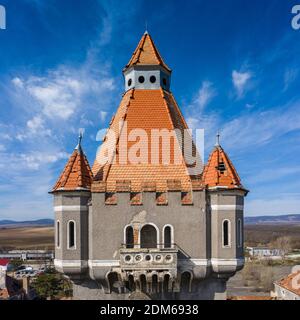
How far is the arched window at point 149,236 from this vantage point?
18.7 m

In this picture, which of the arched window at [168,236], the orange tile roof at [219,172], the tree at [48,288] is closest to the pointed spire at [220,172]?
the orange tile roof at [219,172]

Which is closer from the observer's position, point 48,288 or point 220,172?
point 220,172

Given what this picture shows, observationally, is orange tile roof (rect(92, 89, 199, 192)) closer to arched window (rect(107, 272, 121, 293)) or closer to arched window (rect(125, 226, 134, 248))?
arched window (rect(125, 226, 134, 248))

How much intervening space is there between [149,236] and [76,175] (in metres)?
4.61

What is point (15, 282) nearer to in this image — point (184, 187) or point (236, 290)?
point (236, 290)

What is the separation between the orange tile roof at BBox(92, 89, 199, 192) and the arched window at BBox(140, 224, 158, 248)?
191 centimetres

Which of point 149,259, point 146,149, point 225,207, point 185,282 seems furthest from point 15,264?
point 225,207

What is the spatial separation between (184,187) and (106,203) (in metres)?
3.83

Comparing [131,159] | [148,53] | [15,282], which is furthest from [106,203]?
[15,282]

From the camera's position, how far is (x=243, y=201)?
1972cm

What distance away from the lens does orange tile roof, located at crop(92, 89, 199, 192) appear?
19.2m

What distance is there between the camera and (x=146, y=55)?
74.2ft

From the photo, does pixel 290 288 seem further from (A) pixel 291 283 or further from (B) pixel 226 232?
(B) pixel 226 232

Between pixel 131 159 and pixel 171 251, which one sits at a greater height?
pixel 131 159
